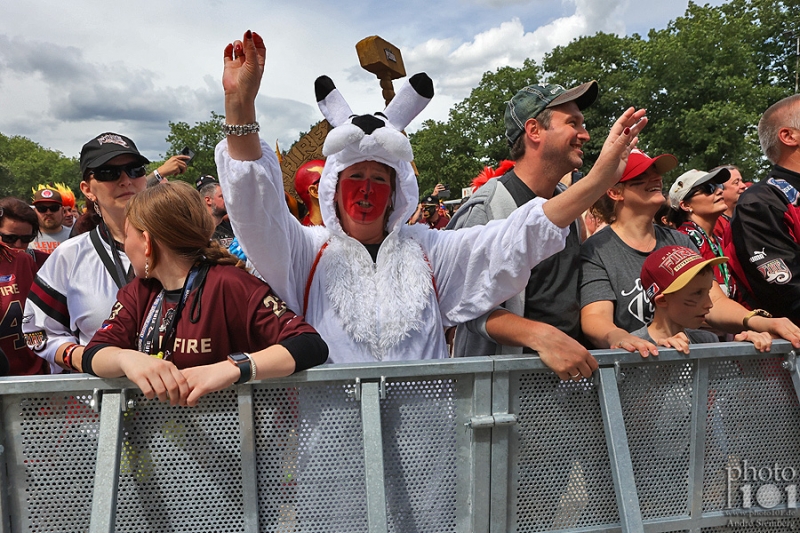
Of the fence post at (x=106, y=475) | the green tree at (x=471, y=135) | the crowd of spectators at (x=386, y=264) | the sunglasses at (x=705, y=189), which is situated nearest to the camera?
the fence post at (x=106, y=475)

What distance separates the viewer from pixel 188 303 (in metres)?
1.97

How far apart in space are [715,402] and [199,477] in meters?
1.69

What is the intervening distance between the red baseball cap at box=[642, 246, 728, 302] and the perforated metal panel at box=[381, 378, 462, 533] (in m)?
1.02

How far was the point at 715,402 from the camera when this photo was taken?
203cm

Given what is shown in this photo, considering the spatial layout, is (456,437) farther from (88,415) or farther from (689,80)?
(689,80)

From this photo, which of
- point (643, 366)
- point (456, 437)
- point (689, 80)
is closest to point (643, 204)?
point (643, 366)

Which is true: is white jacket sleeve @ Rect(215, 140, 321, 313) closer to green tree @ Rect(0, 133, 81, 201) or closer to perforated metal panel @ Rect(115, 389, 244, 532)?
perforated metal panel @ Rect(115, 389, 244, 532)

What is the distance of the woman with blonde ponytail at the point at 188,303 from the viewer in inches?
75.2

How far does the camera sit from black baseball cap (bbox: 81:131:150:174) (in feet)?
8.90

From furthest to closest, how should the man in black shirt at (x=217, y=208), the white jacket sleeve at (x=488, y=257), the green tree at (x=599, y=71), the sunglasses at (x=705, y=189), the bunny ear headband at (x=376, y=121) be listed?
1. the green tree at (x=599, y=71)
2. the man in black shirt at (x=217, y=208)
3. the sunglasses at (x=705, y=189)
4. the bunny ear headband at (x=376, y=121)
5. the white jacket sleeve at (x=488, y=257)

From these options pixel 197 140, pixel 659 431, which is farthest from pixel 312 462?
pixel 197 140

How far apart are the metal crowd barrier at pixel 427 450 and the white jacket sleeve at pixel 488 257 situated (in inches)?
15.2

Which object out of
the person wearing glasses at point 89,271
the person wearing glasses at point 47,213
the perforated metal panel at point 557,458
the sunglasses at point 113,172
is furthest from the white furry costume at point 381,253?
the person wearing glasses at point 47,213

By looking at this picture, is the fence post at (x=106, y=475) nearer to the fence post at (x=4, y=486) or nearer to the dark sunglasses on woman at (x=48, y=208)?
the fence post at (x=4, y=486)
